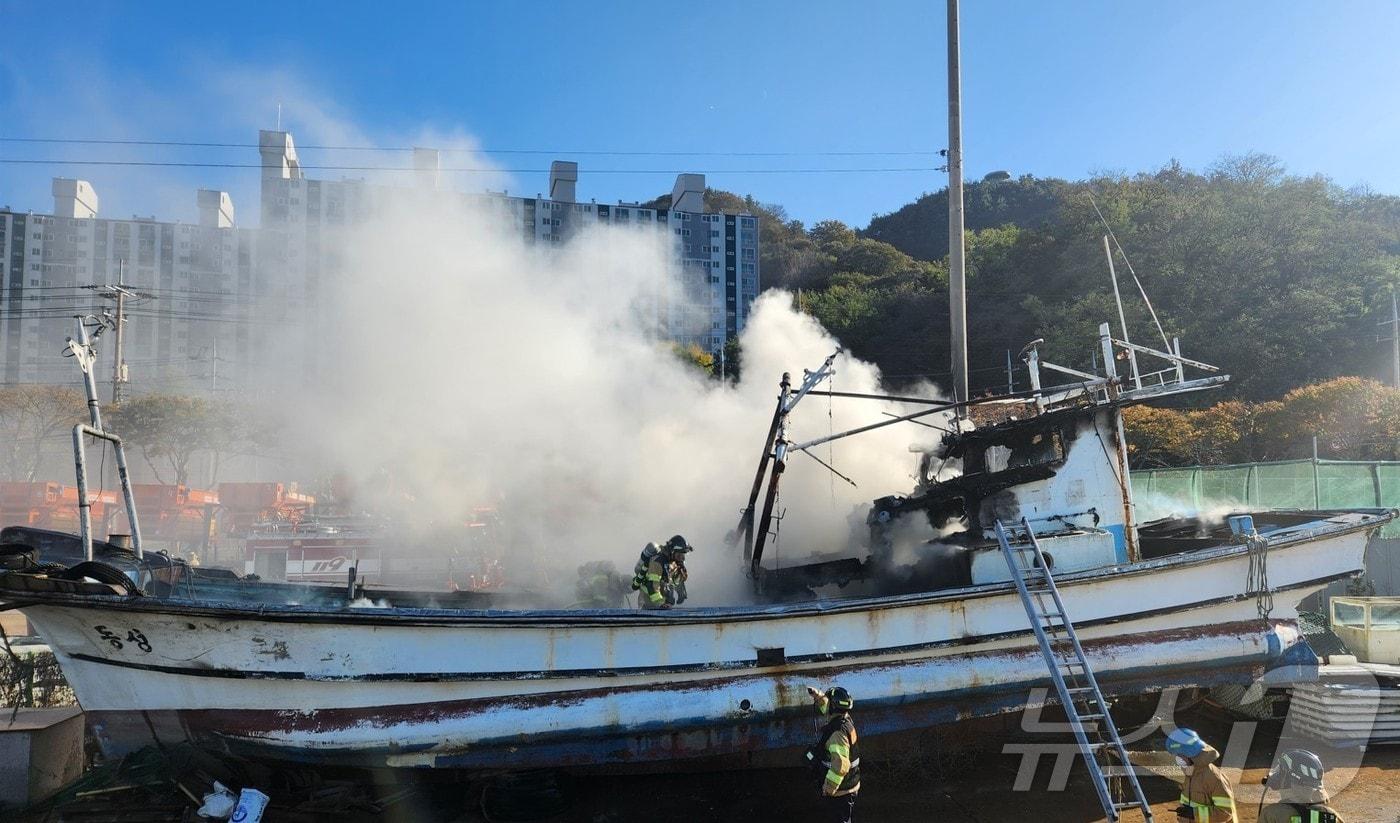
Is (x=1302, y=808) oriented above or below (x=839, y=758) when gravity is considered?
above

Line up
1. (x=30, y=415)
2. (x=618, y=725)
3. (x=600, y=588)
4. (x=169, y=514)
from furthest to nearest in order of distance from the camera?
(x=30, y=415)
(x=169, y=514)
(x=600, y=588)
(x=618, y=725)

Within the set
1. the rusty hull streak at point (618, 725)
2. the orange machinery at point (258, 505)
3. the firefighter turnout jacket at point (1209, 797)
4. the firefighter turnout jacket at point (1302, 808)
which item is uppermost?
the orange machinery at point (258, 505)

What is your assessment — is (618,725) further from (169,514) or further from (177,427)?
(177,427)

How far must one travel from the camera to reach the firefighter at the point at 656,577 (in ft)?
25.2

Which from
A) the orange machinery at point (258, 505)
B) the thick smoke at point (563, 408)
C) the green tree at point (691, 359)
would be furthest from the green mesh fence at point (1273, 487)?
the orange machinery at point (258, 505)

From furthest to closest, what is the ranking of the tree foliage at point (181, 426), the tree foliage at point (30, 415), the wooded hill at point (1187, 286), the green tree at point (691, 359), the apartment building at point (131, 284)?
the apartment building at point (131, 284) → the tree foliage at point (30, 415) → the tree foliage at point (181, 426) → the wooded hill at point (1187, 286) → the green tree at point (691, 359)

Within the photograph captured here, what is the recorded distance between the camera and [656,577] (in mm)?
7742

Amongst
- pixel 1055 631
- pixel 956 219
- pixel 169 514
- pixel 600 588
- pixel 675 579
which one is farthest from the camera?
pixel 169 514

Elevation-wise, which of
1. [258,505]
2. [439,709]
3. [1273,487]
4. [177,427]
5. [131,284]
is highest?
[131,284]

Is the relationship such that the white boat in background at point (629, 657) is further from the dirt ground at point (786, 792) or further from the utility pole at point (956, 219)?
the utility pole at point (956, 219)

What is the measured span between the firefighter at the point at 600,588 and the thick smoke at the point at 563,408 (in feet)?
11.2

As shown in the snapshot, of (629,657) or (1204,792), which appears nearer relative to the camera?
(1204,792)

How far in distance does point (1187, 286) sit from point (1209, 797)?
106 feet

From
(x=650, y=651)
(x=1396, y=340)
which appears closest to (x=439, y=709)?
(x=650, y=651)
